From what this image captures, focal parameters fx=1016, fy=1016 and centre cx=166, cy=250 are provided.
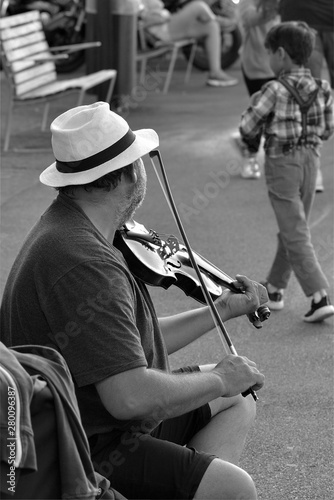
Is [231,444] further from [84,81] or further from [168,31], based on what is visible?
[168,31]

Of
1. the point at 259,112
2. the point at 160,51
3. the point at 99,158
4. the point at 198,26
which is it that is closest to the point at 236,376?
the point at 99,158

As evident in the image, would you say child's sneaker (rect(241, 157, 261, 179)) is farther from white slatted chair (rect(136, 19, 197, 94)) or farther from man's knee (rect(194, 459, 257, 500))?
man's knee (rect(194, 459, 257, 500))

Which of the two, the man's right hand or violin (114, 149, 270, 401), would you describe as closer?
the man's right hand

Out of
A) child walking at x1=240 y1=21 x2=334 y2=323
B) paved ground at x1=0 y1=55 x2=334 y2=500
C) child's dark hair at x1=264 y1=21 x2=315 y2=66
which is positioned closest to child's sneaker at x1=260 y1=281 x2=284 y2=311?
paved ground at x1=0 y1=55 x2=334 y2=500

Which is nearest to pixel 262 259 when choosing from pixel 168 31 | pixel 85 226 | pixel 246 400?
pixel 246 400

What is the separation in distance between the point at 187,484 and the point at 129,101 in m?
8.74

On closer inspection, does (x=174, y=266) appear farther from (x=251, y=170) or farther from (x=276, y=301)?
(x=251, y=170)

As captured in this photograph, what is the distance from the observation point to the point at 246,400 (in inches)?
131

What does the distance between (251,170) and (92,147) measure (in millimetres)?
5829

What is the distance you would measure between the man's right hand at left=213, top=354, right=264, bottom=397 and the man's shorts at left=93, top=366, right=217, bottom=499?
0.20 meters

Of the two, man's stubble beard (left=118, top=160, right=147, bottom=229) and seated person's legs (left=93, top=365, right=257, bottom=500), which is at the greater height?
man's stubble beard (left=118, top=160, right=147, bottom=229)

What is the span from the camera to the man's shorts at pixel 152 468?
275cm

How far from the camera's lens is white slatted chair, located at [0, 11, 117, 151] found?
9.32 metres

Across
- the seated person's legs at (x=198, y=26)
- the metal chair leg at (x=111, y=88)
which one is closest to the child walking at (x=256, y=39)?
the metal chair leg at (x=111, y=88)
